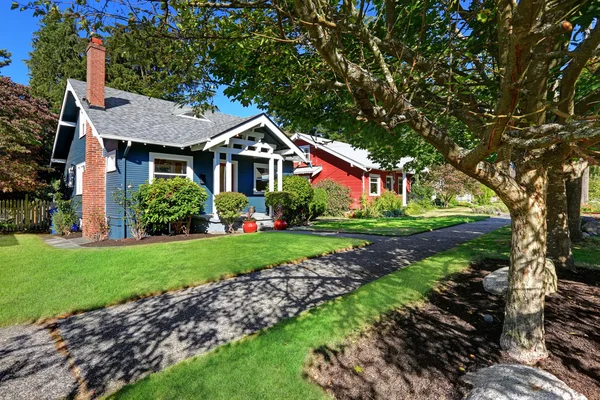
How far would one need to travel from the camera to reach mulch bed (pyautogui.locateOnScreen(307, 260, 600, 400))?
2.82 m

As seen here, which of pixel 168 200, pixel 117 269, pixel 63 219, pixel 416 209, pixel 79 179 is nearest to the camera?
pixel 117 269

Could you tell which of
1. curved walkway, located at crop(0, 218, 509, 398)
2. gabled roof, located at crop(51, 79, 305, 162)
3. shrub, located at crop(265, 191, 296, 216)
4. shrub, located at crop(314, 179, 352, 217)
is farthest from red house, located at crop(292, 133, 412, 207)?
curved walkway, located at crop(0, 218, 509, 398)

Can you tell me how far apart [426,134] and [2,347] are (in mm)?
5604

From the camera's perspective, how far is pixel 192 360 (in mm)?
3227

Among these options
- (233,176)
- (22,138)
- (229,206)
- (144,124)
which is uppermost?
(144,124)

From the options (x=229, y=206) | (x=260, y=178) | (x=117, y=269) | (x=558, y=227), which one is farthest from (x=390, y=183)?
(x=117, y=269)

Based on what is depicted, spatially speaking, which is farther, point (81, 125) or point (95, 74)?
point (81, 125)

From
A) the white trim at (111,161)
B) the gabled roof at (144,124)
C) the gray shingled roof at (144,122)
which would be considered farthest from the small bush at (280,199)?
the white trim at (111,161)

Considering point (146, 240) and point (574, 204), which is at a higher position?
point (574, 204)

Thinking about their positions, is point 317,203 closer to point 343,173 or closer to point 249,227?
point 249,227

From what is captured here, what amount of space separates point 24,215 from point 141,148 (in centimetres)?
894

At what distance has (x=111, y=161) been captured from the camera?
11969mm

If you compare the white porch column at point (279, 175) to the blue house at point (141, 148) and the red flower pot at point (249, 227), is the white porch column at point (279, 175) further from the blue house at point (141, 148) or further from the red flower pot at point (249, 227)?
the red flower pot at point (249, 227)

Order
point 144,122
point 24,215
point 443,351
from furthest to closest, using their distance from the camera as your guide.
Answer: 1. point 24,215
2. point 144,122
3. point 443,351
